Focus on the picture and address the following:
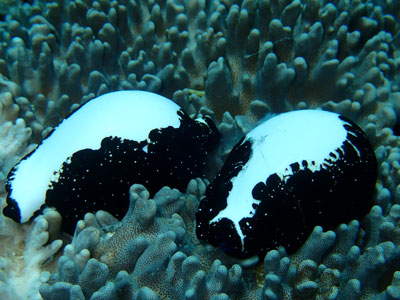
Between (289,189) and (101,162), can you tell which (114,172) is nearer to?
(101,162)

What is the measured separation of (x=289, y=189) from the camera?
1.64m

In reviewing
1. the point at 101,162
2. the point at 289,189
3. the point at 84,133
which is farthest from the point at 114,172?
the point at 289,189

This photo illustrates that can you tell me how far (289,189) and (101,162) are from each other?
0.95 meters

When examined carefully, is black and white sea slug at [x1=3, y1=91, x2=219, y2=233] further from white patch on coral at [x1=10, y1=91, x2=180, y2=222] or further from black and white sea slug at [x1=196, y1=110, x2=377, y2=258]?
black and white sea slug at [x1=196, y1=110, x2=377, y2=258]

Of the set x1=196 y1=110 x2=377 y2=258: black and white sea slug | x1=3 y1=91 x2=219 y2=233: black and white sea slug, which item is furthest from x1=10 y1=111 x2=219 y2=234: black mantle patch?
x1=196 y1=110 x2=377 y2=258: black and white sea slug

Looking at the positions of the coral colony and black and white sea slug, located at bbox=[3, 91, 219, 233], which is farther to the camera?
black and white sea slug, located at bbox=[3, 91, 219, 233]

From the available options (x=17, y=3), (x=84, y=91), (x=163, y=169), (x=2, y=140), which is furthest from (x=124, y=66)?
(x=17, y=3)

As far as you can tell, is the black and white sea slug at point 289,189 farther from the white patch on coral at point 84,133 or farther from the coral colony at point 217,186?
the white patch on coral at point 84,133

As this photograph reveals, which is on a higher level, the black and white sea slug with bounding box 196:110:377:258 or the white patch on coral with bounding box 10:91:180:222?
the white patch on coral with bounding box 10:91:180:222

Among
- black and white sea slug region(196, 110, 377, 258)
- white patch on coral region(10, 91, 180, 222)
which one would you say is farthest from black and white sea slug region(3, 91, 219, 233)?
black and white sea slug region(196, 110, 377, 258)

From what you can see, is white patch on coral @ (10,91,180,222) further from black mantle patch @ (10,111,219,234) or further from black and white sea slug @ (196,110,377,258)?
black and white sea slug @ (196,110,377,258)

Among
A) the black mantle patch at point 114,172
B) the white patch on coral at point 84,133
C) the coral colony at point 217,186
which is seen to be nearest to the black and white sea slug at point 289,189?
the coral colony at point 217,186

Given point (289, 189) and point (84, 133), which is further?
point (84, 133)

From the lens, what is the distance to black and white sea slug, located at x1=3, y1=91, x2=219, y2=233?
1.80 meters
